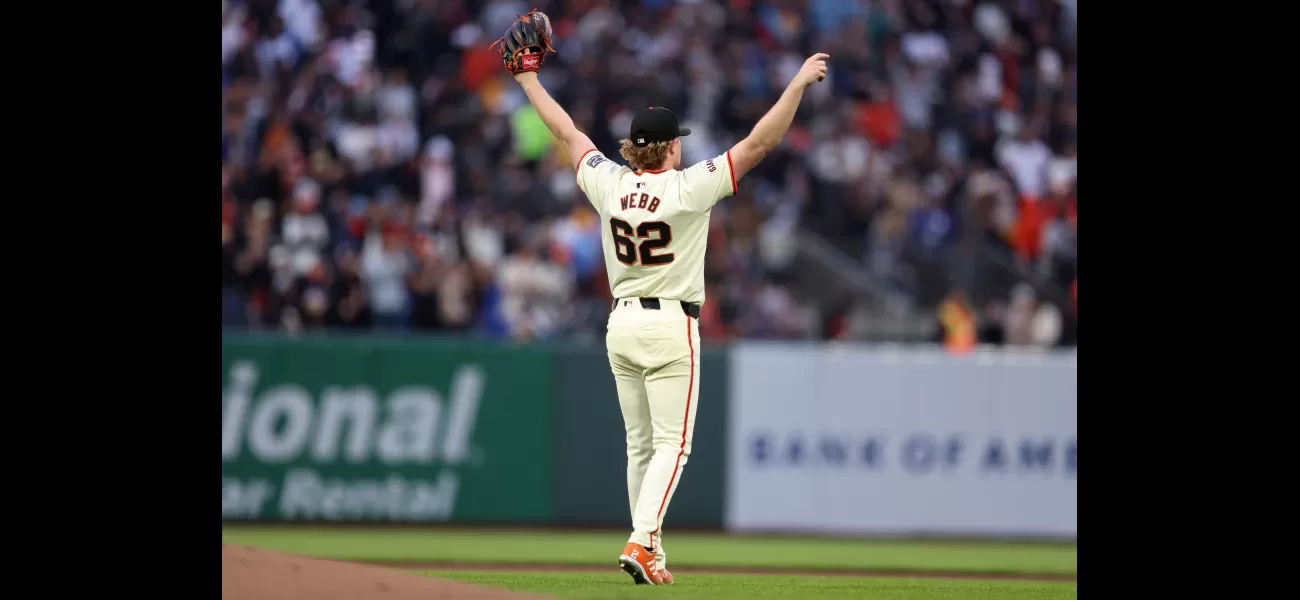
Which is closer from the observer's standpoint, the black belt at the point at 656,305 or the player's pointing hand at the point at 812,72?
the player's pointing hand at the point at 812,72

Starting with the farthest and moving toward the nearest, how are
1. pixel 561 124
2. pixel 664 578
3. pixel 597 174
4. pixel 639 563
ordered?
1. pixel 561 124
2. pixel 597 174
3. pixel 664 578
4. pixel 639 563

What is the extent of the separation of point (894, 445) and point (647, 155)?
6578 millimetres

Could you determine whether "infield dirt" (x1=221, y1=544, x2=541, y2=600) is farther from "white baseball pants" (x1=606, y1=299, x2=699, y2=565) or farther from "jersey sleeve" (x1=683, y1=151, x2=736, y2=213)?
"jersey sleeve" (x1=683, y1=151, x2=736, y2=213)

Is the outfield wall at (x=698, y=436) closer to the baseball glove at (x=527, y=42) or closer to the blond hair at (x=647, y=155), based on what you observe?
the baseball glove at (x=527, y=42)

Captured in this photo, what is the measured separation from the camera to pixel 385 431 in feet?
41.3

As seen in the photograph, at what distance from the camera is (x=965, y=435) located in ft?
42.5

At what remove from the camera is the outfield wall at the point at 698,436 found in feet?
41.2

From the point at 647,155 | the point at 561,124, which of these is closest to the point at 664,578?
the point at 647,155

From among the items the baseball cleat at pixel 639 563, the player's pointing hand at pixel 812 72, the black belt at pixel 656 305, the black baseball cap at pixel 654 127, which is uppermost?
the player's pointing hand at pixel 812 72

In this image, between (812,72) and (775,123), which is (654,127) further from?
(812,72)

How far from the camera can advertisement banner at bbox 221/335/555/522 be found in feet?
40.9

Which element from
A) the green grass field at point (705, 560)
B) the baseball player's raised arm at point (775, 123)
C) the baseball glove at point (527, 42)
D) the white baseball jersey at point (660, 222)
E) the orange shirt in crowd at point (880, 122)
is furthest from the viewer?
the orange shirt in crowd at point (880, 122)

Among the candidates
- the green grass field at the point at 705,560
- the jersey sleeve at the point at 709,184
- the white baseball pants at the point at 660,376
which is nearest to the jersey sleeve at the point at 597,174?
the jersey sleeve at the point at 709,184
